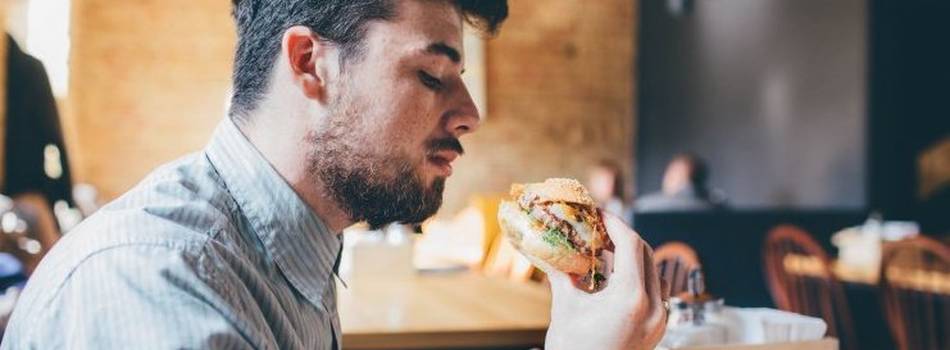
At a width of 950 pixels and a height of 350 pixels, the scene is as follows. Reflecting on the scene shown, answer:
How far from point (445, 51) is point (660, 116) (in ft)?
21.0

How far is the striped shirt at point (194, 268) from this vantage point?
684 mm

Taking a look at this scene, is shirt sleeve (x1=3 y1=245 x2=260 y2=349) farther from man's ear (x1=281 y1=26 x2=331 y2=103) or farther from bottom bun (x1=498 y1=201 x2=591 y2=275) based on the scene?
bottom bun (x1=498 y1=201 x2=591 y2=275)

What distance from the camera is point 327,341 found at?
110 cm

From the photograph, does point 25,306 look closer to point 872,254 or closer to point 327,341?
point 327,341

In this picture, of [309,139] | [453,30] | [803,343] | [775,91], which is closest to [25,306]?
[309,139]

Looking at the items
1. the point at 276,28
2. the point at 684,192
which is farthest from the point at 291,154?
the point at 684,192

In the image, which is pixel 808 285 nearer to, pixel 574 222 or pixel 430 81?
pixel 574 222

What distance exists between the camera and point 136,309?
0.68 meters

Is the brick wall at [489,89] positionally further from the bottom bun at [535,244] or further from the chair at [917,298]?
the bottom bun at [535,244]

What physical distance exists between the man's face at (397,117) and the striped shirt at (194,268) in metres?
0.07

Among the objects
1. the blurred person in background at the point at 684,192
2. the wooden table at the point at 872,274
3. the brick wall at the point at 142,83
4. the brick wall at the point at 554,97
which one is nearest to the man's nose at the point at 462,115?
the wooden table at the point at 872,274

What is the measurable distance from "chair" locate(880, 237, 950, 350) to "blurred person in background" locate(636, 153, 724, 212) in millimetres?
1449

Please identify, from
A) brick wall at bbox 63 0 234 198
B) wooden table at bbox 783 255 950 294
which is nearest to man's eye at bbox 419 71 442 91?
wooden table at bbox 783 255 950 294

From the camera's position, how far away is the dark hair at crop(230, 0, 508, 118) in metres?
0.94
